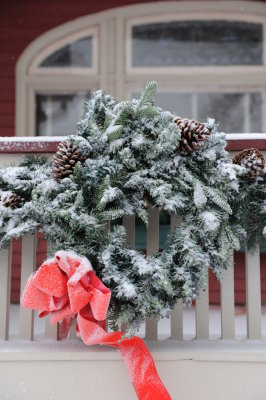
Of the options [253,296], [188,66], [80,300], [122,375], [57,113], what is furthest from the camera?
[57,113]

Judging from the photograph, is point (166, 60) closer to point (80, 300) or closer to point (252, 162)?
point (252, 162)

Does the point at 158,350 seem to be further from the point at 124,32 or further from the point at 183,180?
the point at 124,32

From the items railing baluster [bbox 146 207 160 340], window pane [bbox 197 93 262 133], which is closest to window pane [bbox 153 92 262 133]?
window pane [bbox 197 93 262 133]

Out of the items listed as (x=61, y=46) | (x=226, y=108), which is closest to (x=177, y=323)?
(x=226, y=108)

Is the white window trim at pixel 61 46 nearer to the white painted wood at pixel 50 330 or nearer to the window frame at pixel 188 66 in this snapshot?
the window frame at pixel 188 66

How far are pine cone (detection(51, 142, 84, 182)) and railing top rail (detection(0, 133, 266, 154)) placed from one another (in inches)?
8.5

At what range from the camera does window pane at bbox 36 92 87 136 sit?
4527 mm

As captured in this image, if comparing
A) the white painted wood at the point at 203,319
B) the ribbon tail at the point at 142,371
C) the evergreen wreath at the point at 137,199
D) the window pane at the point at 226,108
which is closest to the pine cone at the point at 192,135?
the evergreen wreath at the point at 137,199

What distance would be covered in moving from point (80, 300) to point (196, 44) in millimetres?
3477

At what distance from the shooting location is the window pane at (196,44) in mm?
4418

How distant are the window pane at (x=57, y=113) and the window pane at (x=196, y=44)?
2.32 feet

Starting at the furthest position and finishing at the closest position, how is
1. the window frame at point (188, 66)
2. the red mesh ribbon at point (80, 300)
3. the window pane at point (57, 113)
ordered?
the window pane at point (57, 113), the window frame at point (188, 66), the red mesh ribbon at point (80, 300)

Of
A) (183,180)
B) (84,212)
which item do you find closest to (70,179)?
(84,212)

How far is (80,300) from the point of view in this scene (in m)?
1.64
